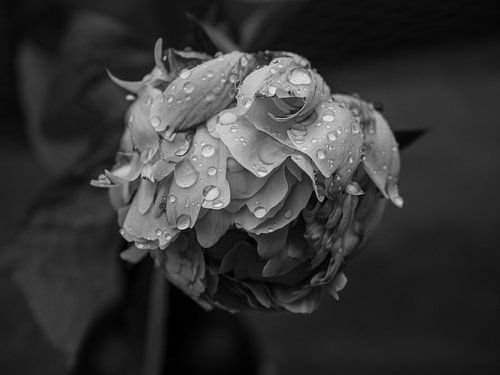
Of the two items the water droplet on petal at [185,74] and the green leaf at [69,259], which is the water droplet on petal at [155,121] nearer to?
the water droplet on petal at [185,74]

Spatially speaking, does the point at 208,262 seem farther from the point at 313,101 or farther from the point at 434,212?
the point at 434,212

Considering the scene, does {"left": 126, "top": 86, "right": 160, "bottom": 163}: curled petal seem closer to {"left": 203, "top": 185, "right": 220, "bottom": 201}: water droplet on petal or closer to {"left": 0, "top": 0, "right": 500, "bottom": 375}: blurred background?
{"left": 203, "top": 185, "right": 220, "bottom": 201}: water droplet on petal

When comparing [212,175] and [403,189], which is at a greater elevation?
[212,175]

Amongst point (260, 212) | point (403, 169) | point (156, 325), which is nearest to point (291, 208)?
point (260, 212)

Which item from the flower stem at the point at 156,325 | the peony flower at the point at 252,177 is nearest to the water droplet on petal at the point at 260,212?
the peony flower at the point at 252,177

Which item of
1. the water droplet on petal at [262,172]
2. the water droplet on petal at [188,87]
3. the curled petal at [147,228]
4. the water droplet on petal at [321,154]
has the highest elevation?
the water droplet on petal at [188,87]

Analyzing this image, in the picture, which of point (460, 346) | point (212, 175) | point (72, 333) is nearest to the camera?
point (212, 175)

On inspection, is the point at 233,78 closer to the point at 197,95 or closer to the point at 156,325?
the point at 197,95

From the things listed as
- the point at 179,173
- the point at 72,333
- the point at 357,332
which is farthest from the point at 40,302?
the point at 357,332
